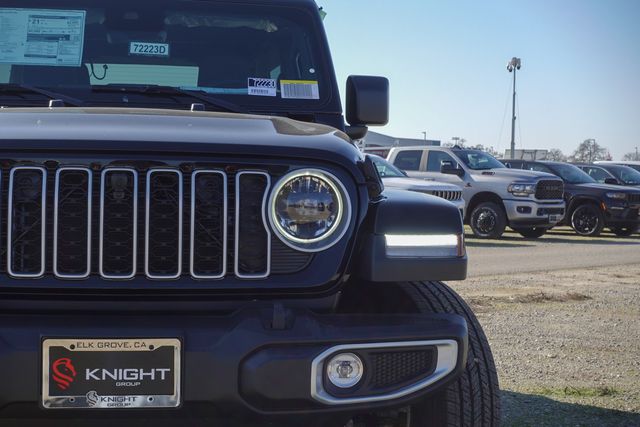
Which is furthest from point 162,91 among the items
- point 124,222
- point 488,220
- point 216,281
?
point 488,220

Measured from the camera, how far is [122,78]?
11.1 ft

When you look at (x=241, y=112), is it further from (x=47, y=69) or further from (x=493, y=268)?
(x=493, y=268)

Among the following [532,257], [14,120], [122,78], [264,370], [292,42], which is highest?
[292,42]

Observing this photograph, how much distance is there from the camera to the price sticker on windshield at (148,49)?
3482 millimetres

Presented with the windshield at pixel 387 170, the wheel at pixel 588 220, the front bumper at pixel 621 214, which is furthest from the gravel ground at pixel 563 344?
the wheel at pixel 588 220

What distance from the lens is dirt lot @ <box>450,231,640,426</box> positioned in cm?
406

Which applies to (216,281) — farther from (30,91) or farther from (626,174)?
(626,174)

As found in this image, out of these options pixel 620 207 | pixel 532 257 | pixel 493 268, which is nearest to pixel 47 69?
pixel 493 268

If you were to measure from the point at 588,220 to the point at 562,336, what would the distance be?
39.8 feet

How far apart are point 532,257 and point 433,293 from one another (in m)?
9.80

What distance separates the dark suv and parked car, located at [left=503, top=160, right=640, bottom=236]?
15.3 meters

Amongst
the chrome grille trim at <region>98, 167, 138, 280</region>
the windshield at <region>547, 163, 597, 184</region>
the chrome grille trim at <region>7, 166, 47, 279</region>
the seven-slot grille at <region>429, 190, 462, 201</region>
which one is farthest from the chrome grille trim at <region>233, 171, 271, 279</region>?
the windshield at <region>547, 163, 597, 184</region>

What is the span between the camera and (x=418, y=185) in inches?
544

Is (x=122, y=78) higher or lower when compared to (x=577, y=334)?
higher
